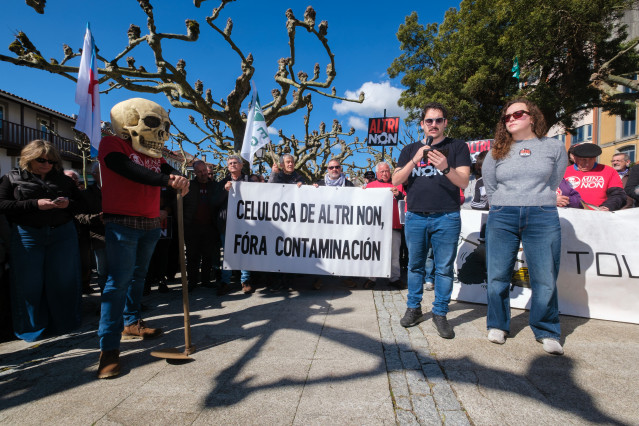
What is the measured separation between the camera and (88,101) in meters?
4.61

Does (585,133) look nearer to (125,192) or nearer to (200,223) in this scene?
(200,223)

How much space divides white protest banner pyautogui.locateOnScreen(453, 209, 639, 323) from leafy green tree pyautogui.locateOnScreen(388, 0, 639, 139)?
49.2 feet

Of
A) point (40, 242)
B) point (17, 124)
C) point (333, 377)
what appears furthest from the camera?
point (17, 124)

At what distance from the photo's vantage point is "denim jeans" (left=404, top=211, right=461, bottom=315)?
3061 millimetres

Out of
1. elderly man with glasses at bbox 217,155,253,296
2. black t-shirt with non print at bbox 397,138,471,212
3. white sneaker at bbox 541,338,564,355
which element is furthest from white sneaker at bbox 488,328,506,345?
elderly man with glasses at bbox 217,155,253,296

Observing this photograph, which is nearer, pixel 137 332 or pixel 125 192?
pixel 125 192

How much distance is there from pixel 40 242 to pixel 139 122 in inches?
67.2

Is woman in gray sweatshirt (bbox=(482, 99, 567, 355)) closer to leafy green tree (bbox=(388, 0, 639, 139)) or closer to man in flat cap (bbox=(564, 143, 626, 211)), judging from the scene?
man in flat cap (bbox=(564, 143, 626, 211))

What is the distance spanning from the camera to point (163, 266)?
5.04 metres

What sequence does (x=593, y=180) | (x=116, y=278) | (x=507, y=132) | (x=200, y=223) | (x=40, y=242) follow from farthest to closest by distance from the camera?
(x=200, y=223), (x=593, y=180), (x=40, y=242), (x=507, y=132), (x=116, y=278)

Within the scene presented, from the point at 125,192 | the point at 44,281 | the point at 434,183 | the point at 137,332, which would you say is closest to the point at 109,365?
the point at 137,332

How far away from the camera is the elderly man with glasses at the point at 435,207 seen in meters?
3.01

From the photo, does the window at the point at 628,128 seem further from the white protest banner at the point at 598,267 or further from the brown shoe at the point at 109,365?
the brown shoe at the point at 109,365

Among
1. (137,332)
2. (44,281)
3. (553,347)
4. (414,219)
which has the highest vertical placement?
(414,219)
